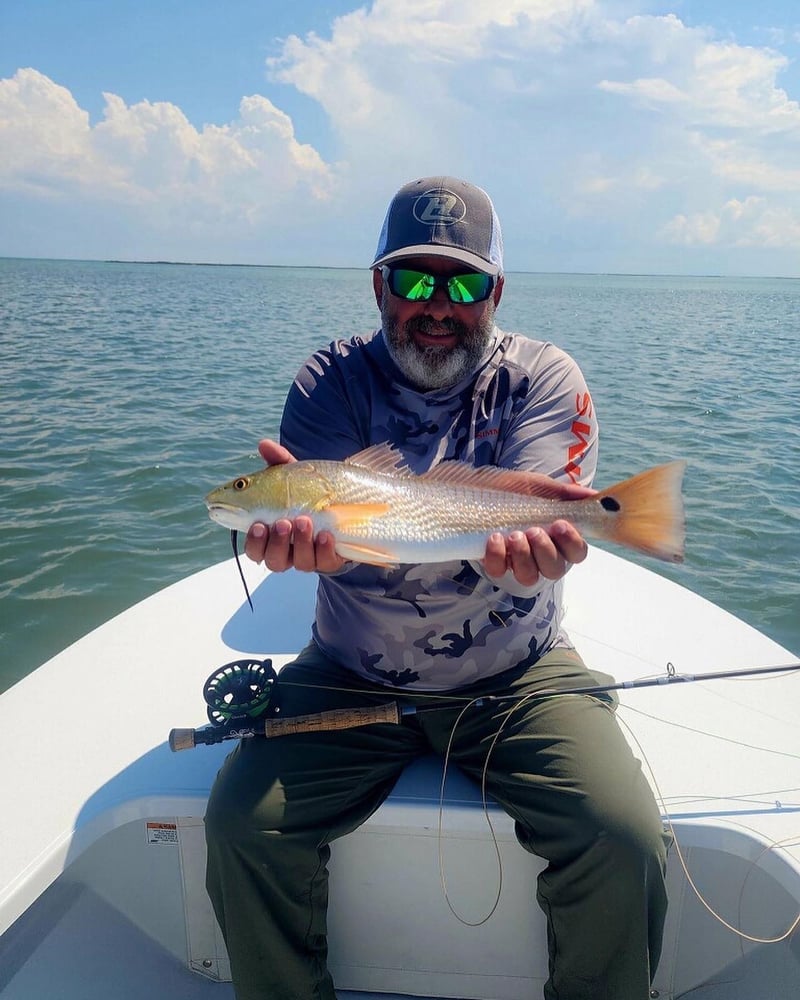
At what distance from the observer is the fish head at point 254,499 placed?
2.68 metres

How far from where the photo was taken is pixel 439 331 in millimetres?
3229

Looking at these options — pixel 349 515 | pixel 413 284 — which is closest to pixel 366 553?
pixel 349 515

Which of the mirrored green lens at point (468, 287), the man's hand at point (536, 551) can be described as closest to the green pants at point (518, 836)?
the man's hand at point (536, 551)

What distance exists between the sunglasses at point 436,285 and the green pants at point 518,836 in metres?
1.75

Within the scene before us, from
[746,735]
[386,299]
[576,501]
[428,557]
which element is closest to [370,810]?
[428,557]

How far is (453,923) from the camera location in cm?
302

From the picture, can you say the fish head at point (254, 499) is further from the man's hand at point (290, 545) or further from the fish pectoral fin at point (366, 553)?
the fish pectoral fin at point (366, 553)

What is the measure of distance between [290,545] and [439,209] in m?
1.58

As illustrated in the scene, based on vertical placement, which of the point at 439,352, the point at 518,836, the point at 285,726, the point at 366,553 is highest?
the point at 439,352

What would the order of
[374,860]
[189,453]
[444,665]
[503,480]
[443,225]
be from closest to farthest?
[503,480] < [374,860] < [444,665] < [443,225] < [189,453]

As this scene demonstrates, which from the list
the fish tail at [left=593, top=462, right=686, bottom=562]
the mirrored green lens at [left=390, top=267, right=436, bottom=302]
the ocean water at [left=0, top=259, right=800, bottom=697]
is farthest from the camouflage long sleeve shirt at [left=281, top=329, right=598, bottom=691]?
the ocean water at [left=0, top=259, right=800, bottom=697]

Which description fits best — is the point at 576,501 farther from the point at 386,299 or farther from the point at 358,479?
the point at 386,299

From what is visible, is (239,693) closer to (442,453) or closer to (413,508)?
(413,508)

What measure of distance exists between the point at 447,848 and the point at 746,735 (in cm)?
146
